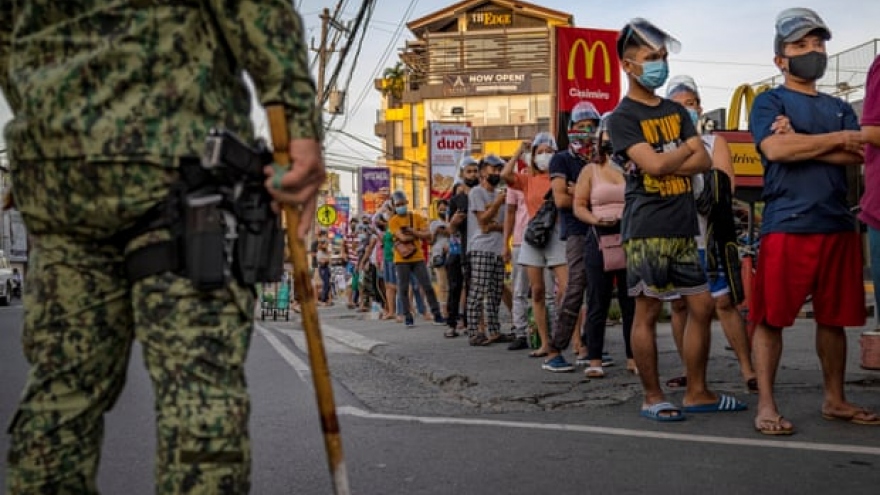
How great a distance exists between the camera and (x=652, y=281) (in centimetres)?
544

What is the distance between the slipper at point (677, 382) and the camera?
686 cm

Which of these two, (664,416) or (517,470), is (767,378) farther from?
(517,470)

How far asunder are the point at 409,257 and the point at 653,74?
9764mm

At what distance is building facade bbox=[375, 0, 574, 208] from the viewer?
67938 millimetres

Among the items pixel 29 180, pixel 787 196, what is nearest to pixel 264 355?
pixel 787 196

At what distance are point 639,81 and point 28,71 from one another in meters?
3.64

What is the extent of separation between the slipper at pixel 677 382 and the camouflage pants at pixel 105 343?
190 inches

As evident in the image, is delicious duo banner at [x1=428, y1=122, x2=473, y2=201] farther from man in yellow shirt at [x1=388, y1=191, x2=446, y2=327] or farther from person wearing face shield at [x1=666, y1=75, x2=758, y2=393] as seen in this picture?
person wearing face shield at [x1=666, y1=75, x2=758, y2=393]

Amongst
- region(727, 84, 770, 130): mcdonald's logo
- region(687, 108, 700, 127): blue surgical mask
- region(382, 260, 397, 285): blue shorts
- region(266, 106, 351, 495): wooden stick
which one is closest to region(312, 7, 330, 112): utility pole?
region(382, 260, 397, 285): blue shorts

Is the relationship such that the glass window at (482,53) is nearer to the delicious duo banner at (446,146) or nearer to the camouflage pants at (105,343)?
the delicious duo banner at (446,146)

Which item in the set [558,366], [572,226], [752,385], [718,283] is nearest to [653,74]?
[718,283]

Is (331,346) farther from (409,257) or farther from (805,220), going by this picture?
(805,220)

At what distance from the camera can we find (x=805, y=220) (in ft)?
16.7

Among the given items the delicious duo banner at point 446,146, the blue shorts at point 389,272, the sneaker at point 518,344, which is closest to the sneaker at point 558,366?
the sneaker at point 518,344
